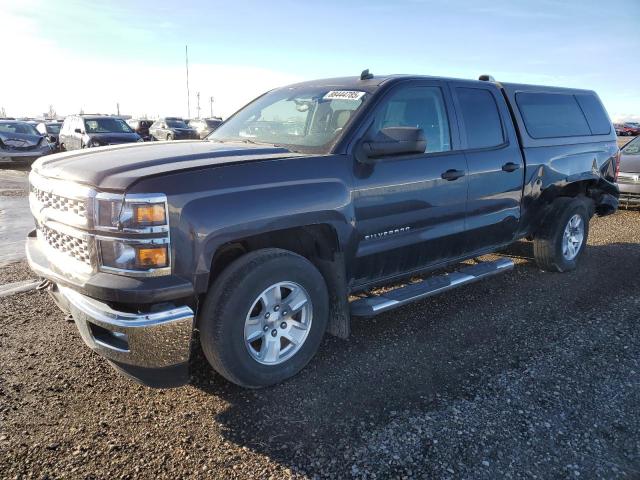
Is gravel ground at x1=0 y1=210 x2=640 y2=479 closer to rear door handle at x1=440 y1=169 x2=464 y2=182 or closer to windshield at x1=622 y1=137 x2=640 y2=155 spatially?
rear door handle at x1=440 y1=169 x2=464 y2=182

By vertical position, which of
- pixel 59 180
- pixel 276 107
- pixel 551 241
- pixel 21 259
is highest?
pixel 276 107

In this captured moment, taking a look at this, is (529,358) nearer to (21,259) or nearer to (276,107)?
(276,107)

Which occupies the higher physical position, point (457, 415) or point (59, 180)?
point (59, 180)

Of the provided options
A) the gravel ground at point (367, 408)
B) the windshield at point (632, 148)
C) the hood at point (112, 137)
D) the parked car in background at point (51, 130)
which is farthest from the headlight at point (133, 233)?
the parked car in background at point (51, 130)

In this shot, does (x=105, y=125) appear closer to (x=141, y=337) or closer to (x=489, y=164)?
(x=489, y=164)

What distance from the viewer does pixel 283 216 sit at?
9.57 feet

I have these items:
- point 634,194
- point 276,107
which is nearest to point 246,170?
point 276,107

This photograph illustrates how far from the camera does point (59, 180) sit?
2.80 metres

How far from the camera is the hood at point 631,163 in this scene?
935 cm

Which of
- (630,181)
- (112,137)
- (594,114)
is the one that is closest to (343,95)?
(594,114)

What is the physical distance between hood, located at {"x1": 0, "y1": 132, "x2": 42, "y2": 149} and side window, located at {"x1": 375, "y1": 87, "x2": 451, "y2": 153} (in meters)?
15.8

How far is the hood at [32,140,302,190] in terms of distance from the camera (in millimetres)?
2570

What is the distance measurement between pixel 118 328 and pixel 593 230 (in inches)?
308

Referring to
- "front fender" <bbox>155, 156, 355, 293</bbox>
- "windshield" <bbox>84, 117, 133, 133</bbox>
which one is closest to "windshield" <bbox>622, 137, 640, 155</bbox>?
"front fender" <bbox>155, 156, 355, 293</bbox>
